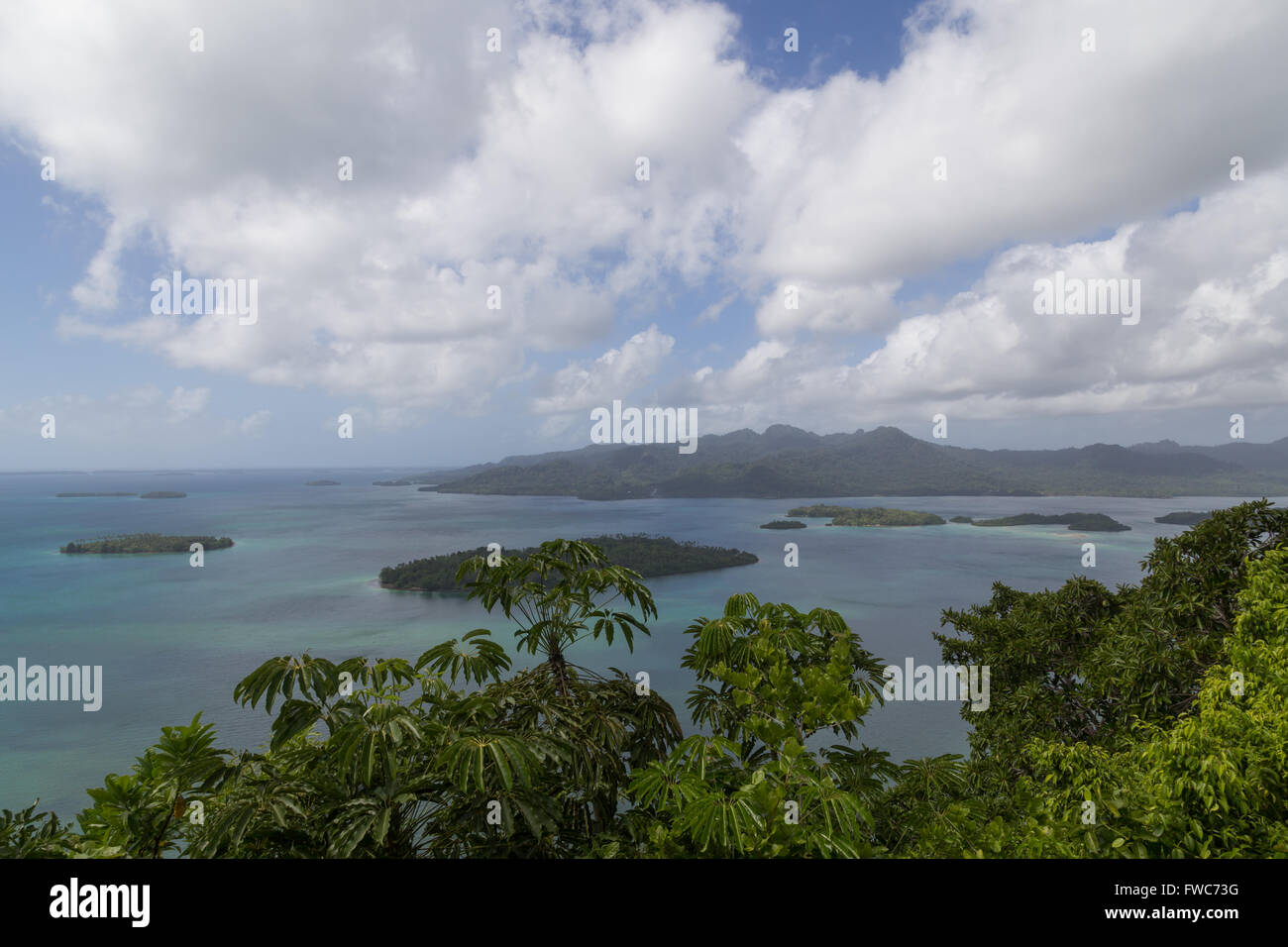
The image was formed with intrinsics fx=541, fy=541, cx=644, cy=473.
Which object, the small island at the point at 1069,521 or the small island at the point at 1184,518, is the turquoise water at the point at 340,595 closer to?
the small island at the point at 1184,518

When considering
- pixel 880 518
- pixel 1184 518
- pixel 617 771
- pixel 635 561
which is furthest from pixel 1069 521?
pixel 617 771

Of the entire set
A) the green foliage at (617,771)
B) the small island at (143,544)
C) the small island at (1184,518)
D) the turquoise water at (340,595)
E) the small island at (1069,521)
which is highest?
the green foliage at (617,771)

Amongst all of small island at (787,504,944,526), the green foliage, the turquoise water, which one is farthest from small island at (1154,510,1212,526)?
the green foliage

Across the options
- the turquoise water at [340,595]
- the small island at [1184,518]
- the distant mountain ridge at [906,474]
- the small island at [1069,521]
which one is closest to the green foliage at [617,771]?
the turquoise water at [340,595]

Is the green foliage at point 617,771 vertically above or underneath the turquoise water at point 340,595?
above
